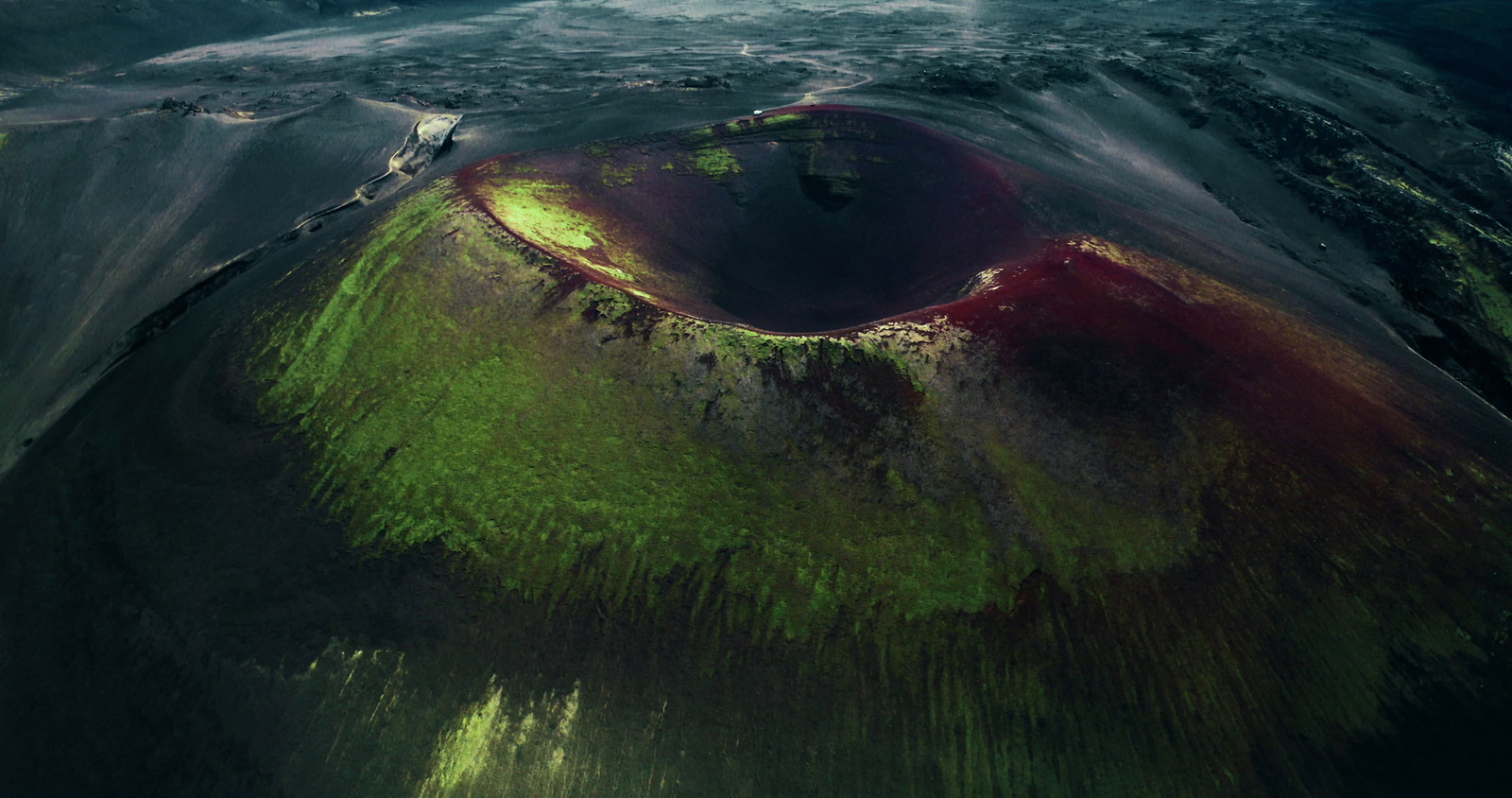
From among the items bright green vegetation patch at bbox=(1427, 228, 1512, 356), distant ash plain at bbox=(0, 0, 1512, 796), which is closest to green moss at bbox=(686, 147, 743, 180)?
distant ash plain at bbox=(0, 0, 1512, 796)

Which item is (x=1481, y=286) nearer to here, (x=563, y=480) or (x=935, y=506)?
(x=935, y=506)

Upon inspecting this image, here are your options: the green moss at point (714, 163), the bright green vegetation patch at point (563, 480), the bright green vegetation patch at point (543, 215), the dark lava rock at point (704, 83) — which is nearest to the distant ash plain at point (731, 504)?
the bright green vegetation patch at point (563, 480)

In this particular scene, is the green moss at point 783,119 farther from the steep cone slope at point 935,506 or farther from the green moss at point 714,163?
the steep cone slope at point 935,506

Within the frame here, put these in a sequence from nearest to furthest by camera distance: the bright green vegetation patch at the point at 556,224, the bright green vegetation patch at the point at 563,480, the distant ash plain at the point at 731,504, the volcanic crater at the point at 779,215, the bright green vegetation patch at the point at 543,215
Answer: the distant ash plain at the point at 731,504 → the bright green vegetation patch at the point at 563,480 → the bright green vegetation patch at the point at 556,224 → the bright green vegetation patch at the point at 543,215 → the volcanic crater at the point at 779,215

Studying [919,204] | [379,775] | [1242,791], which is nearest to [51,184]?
[379,775]

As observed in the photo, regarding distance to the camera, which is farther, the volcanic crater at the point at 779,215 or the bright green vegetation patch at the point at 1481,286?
the bright green vegetation patch at the point at 1481,286

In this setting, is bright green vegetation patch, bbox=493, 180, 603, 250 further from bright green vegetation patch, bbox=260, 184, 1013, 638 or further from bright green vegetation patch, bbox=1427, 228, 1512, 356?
bright green vegetation patch, bbox=1427, 228, 1512, 356
